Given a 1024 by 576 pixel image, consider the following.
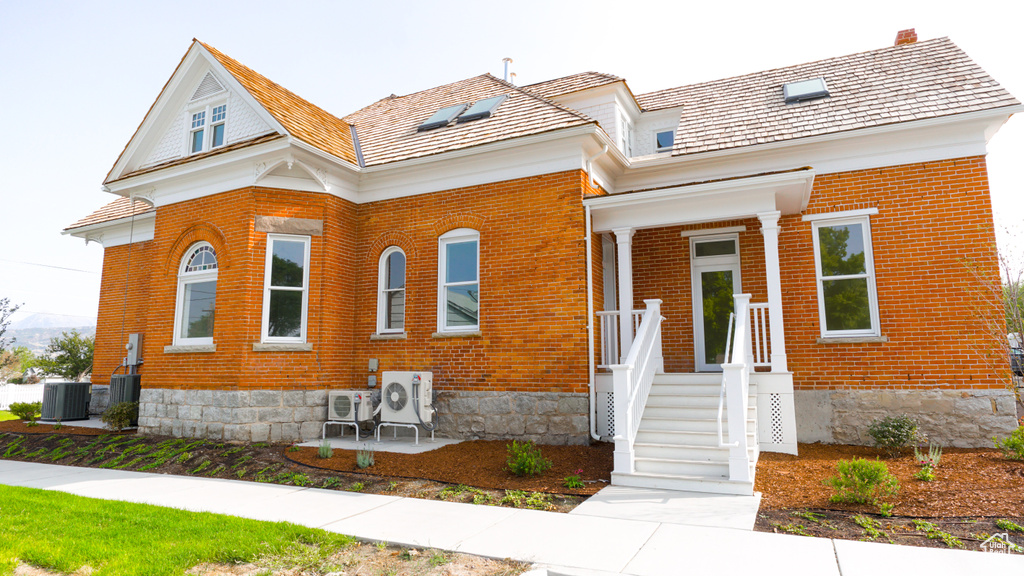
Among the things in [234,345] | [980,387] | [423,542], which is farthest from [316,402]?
[980,387]

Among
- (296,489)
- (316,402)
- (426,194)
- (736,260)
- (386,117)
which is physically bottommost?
(296,489)

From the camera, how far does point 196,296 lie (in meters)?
11.6

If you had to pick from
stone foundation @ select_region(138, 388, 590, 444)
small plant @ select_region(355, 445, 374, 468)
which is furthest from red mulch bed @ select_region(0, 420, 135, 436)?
small plant @ select_region(355, 445, 374, 468)

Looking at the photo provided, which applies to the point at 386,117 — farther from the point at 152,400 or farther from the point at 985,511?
the point at 985,511

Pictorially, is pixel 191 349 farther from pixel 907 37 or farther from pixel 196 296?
pixel 907 37

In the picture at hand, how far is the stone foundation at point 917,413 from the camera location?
30.1 ft

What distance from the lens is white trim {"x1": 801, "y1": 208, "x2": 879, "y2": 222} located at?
1028 cm

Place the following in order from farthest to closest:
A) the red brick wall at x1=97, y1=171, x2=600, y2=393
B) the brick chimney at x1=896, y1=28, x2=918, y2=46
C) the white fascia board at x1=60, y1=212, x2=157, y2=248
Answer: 1. the white fascia board at x1=60, y1=212, x2=157, y2=248
2. the brick chimney at x1=896, y1=28, x2=918, y2=46
3. the red brick wall at x1=97, y1=171, x2=600, y2=393

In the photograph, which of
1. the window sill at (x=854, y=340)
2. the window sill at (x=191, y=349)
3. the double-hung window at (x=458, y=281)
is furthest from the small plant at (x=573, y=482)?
the window sill at (x=191, y=349)

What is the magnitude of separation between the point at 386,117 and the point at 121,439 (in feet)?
30.4

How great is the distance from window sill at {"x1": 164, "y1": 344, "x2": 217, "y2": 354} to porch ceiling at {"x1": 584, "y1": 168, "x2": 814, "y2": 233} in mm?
7568

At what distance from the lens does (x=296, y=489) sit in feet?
24.1

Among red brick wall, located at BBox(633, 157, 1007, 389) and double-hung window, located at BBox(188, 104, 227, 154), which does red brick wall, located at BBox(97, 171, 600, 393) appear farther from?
red brick wall, located at BBox(633, 157, 1007, 389)

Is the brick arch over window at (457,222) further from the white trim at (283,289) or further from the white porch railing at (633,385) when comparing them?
the white porch railing at (633,385)
